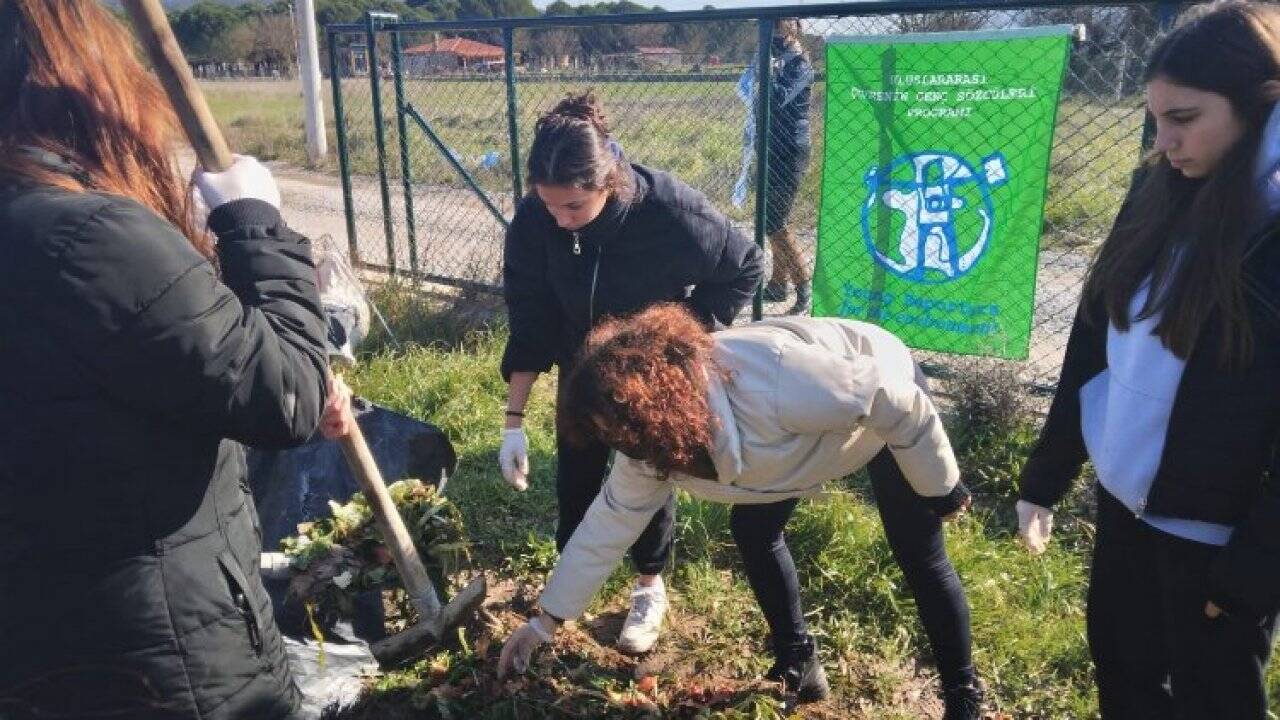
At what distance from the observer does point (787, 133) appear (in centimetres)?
482

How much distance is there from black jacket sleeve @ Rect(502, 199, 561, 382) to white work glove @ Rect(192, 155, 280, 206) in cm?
105

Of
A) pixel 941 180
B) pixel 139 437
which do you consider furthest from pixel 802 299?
pixel 139 437

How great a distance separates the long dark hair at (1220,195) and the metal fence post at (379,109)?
5.03m

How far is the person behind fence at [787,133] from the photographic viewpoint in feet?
15.6

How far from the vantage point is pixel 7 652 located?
4.62 feet

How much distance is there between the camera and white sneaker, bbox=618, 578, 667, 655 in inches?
114

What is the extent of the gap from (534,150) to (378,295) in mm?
3800

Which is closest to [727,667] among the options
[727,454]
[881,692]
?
[881,692]

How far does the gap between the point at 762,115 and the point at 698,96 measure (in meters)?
2.38

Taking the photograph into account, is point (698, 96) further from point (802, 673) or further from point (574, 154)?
point (802, 673)

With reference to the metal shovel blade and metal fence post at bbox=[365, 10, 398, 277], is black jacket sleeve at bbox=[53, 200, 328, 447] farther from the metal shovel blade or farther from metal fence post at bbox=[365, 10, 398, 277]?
metal fence post at bbox=[365, 10, 398, 277]

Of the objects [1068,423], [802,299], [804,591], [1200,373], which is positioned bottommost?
[804,591]

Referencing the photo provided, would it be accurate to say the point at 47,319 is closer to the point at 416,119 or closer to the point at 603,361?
the point at 603,361

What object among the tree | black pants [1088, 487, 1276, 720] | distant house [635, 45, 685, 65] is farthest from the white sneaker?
the tree
